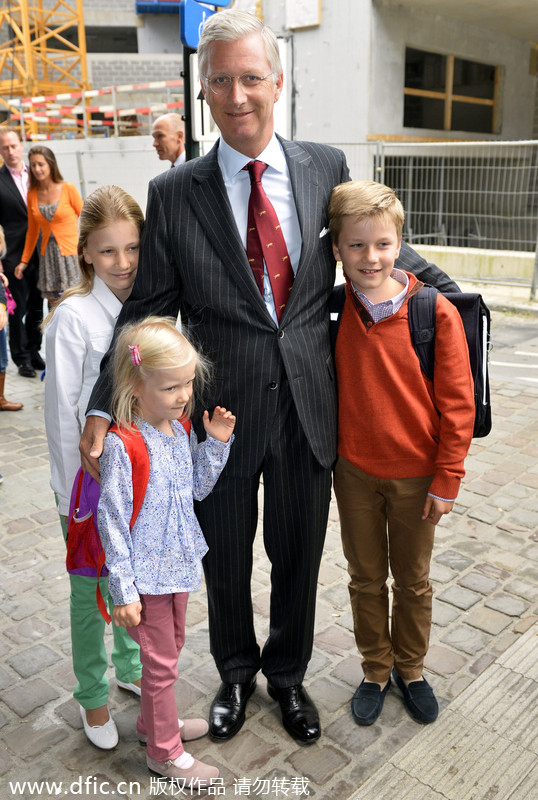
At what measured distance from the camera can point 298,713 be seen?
255cm

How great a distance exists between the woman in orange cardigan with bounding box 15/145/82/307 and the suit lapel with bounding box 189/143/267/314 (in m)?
4.31

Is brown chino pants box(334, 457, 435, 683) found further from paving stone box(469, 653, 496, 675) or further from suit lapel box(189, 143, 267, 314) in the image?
suit lapel box(189, 143, 267, 314)

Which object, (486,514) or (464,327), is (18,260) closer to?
(486,514)

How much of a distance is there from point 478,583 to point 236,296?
6.91 feet

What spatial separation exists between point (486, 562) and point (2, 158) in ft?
17.5

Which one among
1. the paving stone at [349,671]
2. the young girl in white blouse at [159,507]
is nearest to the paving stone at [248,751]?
the young girl in white blouse at [159,507]

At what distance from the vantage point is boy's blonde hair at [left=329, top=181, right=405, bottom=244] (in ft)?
7.14

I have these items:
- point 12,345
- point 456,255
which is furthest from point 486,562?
point 456,255

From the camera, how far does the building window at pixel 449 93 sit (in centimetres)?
1536

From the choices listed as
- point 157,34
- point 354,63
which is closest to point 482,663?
point 354,63

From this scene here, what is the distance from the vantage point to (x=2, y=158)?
20.9 ft

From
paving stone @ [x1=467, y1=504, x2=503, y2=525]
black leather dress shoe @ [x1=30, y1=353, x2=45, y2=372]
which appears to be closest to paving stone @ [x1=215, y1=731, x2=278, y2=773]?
paving stone @ [x1=467, y1=504, x2=503, y2=525]

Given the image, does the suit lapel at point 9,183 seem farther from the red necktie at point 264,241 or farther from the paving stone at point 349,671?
the paving stone at point 349,671

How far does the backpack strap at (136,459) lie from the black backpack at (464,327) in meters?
0.77
